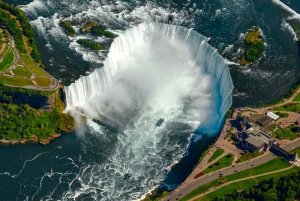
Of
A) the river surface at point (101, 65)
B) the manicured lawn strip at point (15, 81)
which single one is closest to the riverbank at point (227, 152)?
the river surface at point (101, 65)

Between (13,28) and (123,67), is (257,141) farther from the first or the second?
(13,28)

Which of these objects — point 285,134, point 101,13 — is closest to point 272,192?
point 285,134

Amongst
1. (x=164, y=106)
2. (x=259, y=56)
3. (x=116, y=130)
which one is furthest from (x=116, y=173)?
(x=259, y=56)

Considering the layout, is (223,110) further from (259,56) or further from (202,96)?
(259,56)

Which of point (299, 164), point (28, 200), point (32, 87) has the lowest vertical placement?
point (28, 200)

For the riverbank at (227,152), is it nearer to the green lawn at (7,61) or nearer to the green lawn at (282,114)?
the green lawn at (282,114)

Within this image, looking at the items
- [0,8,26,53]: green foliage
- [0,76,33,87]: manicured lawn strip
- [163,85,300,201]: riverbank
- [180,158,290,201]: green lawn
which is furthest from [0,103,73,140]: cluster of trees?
[180,158,290,201]: green lawn
